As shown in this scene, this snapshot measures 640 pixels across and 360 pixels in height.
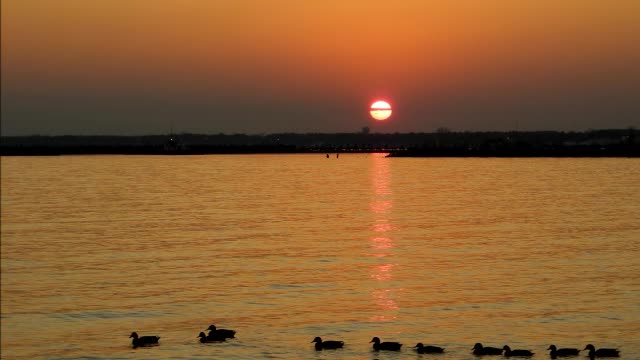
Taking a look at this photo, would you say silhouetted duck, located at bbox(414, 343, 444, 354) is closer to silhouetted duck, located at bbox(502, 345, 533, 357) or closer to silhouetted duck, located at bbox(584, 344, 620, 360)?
silhouetted duck, located at bbox(502, 345, 533, 357)

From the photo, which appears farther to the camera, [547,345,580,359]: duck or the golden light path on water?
the golden light path on water

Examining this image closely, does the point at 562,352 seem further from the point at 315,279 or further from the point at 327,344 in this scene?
the point at 315,279

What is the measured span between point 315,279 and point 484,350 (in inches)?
591

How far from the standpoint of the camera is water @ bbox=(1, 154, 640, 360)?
1385 inches

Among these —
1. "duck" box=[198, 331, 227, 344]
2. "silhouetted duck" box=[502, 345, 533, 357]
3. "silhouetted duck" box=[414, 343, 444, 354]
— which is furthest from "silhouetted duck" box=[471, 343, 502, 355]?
"duck" box=[198, 331, 227, 344]

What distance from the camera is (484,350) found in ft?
107

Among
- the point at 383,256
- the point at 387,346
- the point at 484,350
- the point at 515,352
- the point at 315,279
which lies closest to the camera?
the point at 515,352

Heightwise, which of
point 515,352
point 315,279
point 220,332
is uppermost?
point 315,279

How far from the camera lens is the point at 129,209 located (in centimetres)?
9250

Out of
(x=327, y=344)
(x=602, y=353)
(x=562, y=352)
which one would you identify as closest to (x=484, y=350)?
(x=562, y=352)

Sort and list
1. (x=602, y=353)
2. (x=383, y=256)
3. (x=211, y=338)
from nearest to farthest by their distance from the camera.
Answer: (x=602, y=353) → (x=211, y=338) → (x=383, y=256)

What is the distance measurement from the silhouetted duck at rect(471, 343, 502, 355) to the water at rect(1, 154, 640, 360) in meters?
0.39

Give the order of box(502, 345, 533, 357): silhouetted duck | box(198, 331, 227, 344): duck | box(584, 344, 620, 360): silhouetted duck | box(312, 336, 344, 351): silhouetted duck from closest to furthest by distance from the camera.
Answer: box(584, 344, 620, 360): silhouetted duck, box(502, 345, 533, 357): silhouetted duck, box(312, 336, 344, 351): silhouetted duck, box(198, 331, 227, 344): duck

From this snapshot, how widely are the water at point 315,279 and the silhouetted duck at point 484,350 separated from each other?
0.39 m
